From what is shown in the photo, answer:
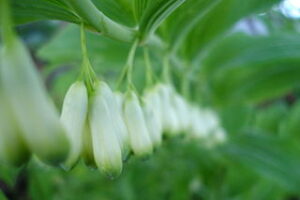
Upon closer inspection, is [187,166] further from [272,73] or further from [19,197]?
[19,197]

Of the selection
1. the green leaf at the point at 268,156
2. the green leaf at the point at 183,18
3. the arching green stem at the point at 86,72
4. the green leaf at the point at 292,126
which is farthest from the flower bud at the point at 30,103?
the green leaf at the point at 292,126

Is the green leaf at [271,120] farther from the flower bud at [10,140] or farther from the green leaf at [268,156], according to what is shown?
the flower bud at [10,140]

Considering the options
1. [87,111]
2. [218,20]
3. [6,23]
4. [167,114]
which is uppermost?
[6,23]

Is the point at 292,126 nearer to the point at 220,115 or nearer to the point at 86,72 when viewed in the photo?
the point at 220,115

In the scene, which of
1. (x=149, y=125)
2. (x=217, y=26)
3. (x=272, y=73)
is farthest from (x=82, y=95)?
(x=272, y=73)

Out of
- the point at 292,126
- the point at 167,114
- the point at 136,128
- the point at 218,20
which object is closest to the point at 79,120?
the point at 136,128

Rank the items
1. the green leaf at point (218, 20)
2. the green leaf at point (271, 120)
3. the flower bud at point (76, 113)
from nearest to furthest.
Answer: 1. the flower bud at point (76, 113)
2. the green leaf at point (218, 20)
3. the green leaf at point (271, 120)
